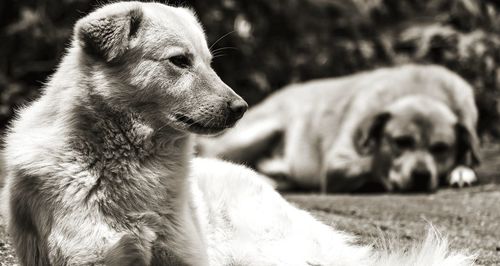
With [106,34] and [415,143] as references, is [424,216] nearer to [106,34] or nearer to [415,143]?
[415,143]

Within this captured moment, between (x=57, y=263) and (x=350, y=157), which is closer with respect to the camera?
(x=57, y=263)

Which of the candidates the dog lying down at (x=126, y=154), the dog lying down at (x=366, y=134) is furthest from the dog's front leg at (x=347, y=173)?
the dog lying down at (x=126, y=154)

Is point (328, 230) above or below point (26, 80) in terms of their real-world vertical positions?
above

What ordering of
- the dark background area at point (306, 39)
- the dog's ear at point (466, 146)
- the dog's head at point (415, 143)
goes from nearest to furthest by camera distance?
the dog's head at point (415, 143) < the dog's ear at point (466, 146) < the dark background area at point (306, 39)

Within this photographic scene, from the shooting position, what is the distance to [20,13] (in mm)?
8312

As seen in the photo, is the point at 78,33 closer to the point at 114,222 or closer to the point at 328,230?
the point at 114,222

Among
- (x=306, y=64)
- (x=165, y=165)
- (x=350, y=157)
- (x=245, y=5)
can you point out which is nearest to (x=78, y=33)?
(x=165, y=165)

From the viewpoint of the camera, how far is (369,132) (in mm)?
7883

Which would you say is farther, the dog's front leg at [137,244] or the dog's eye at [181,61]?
the dog's eye at [181,61]

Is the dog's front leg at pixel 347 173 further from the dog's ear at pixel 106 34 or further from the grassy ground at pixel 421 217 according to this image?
the dog's ear at pixel 106 34

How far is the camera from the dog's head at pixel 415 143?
7.48 m

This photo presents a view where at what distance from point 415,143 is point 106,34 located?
191 inches

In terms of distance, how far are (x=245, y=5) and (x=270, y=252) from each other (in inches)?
232

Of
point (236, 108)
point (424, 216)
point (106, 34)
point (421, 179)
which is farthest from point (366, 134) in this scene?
point (106, 34)
